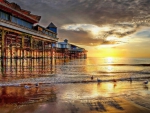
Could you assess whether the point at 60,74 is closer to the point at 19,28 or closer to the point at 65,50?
the point at 19,28

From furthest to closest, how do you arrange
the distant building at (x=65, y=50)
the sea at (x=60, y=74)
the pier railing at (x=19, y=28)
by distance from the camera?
the distant building at (x=65, y=50), the pier railing at (x=19, y=28), the sea at (x=60, y=74)

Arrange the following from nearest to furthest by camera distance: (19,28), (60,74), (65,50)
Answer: (60,74) < (19,28) < (65,50)

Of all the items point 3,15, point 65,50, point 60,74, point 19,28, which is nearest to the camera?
point 3,15

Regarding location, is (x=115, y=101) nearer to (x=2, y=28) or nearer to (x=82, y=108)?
(x=82, y=108)

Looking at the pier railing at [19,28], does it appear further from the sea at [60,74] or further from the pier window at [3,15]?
the sea at [60,74]

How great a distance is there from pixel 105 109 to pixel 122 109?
2.63 feet

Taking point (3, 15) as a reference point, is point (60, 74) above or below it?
below

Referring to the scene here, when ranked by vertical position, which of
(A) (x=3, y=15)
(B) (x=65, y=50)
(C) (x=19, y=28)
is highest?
(A) (x=3, y=15)

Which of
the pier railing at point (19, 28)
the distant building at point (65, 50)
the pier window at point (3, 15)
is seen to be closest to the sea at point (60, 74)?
the pier railing at point (19, 28)

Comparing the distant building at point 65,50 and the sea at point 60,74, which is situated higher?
the distant building at point 65,50

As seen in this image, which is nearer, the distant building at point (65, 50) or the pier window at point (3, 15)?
the pier window at point (3, 15)

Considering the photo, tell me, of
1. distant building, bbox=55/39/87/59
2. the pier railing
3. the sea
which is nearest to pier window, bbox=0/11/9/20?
the pier railing

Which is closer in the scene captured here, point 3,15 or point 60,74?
point 3,15

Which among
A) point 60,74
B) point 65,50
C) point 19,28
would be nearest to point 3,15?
point 19,28
